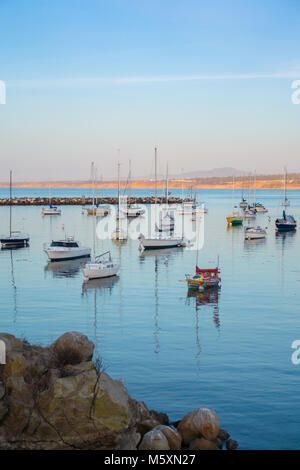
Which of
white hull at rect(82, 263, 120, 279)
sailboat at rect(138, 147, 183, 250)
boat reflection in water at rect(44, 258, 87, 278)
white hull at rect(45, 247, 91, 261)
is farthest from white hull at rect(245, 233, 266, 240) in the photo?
white hull at rect(82, 263, 120, 279)

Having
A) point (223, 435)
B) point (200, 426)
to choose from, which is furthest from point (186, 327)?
point (200, 426)

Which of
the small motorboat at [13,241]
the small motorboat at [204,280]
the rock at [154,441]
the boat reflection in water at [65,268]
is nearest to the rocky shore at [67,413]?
the rock at [154,441]

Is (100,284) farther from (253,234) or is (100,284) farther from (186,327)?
(253,234)

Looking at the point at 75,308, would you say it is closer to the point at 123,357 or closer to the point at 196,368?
the point at 123,357

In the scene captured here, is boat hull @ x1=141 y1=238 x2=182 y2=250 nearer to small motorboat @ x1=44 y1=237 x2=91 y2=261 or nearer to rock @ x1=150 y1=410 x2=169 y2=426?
small motorboat @ x1=44 y1=237 x2=91 y2=261

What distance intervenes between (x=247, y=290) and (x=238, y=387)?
20.2 m

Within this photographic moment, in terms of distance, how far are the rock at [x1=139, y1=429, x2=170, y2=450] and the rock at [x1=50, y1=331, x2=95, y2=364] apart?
3368 millimetres

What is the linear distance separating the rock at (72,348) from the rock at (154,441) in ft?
11.0

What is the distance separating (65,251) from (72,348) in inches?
1561

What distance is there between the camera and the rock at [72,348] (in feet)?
53.6

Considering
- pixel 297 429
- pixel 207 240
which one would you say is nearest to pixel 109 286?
pixel 297 429

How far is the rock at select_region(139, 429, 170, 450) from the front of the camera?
14.4 m

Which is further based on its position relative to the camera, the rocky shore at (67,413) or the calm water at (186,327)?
the calm water at (186,327)

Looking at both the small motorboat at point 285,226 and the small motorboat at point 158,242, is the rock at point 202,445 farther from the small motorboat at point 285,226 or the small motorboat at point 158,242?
the small motorboat at point 285,226
